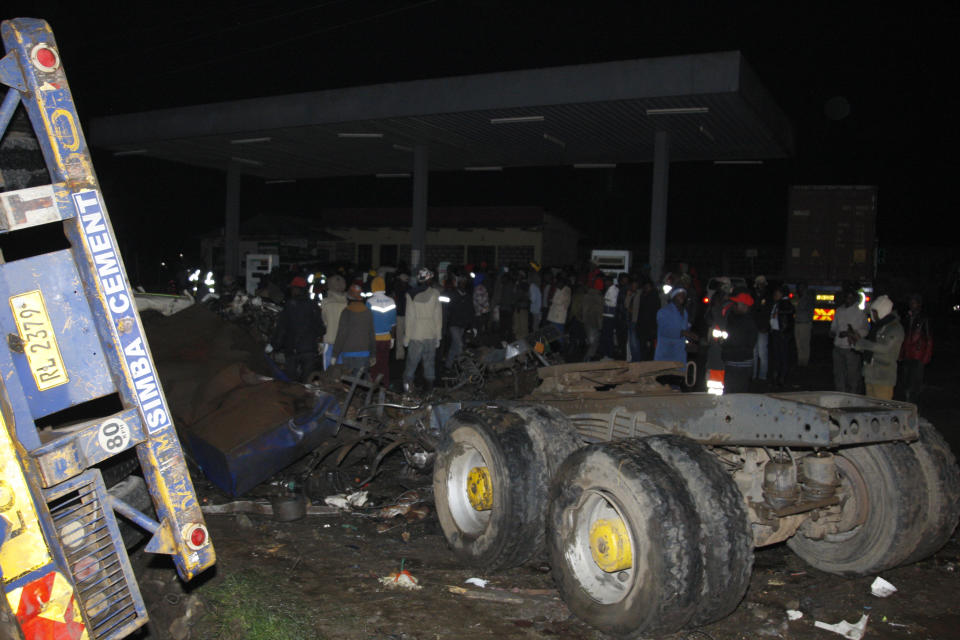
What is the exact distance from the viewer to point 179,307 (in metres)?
9.14

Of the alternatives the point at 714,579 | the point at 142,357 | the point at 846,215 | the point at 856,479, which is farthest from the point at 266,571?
the point at 846,215

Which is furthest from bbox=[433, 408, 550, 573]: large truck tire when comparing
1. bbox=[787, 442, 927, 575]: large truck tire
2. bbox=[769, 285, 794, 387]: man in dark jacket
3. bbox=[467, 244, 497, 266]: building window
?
bbox=[467, 244, 497, 266]: building window

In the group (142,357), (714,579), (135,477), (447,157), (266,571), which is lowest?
(266,571)

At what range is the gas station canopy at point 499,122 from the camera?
14.5 m

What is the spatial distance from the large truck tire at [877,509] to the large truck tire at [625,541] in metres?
1.62

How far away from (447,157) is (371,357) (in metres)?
14.3

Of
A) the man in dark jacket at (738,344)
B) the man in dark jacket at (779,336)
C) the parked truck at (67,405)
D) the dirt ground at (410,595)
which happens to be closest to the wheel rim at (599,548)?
the dirt ground at (410,595)

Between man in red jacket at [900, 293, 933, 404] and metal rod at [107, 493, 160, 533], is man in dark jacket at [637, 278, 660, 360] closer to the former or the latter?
man in red jacket at [900, 293, 933, 404]

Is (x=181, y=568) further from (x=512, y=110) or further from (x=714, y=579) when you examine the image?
(x=512, y=110)

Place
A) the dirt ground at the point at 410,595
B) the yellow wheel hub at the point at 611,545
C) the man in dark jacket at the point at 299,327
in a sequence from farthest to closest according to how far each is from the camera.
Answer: the man in dark jacket at the point at 299,327 < the dirt ground at the point at 410,595 < the yellow wheel hub at the point at 611,545

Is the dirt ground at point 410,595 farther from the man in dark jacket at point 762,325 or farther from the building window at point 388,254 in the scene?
the building window at point 388,254

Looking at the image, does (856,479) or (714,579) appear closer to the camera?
(714,579)

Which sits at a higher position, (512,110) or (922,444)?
(512,110)

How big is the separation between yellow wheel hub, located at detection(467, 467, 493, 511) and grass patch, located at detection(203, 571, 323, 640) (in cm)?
141
